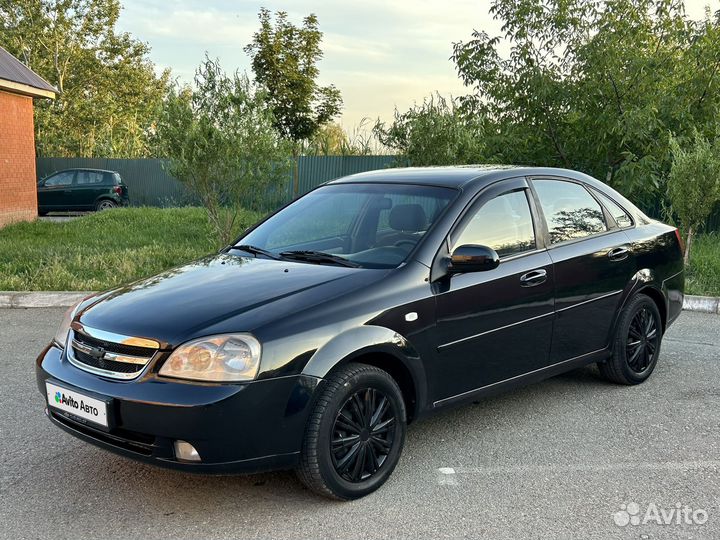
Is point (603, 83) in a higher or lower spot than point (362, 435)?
higher

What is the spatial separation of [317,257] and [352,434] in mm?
1094

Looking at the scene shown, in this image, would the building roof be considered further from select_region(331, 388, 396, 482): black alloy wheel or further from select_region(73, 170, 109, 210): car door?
select_region(331, 388, 396, 482): black alloy wheel

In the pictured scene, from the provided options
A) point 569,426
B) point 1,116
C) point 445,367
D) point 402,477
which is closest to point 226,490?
point 402,477

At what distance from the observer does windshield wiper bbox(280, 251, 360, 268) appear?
12.7 feet

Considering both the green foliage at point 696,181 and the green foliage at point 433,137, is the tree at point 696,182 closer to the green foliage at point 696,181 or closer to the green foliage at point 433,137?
the green foliage at point 696,181

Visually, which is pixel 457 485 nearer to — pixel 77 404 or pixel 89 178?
pixel 77 404

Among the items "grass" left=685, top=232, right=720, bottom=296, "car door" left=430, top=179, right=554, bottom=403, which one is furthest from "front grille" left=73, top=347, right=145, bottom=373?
"grass" left=685, top=232, right=720, bottom=296

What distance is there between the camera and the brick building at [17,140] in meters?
16.1

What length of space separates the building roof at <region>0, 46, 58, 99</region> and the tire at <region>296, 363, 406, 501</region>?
15.0 metres

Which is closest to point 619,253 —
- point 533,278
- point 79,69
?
point 533,278

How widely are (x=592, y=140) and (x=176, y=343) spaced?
11.9 metres

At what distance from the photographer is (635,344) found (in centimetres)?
511

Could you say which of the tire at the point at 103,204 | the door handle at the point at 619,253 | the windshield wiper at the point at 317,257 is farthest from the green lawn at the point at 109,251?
the tire at the point at 103,204

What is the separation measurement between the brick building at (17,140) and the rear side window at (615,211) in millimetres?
14405
